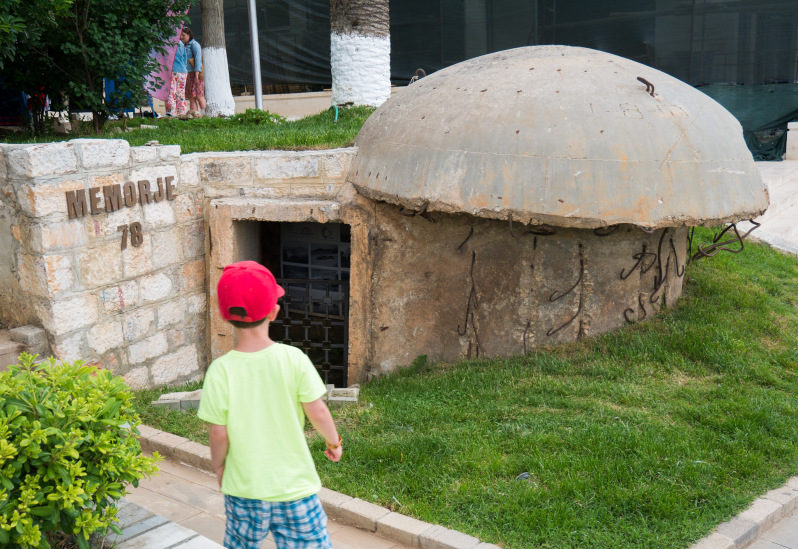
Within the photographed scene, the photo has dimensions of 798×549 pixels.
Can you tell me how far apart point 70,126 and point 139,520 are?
7.94 metres

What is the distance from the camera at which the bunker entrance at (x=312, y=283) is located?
6941 mm

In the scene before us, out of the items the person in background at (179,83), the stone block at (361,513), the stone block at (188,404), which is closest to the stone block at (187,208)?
the stone block at (188,404)

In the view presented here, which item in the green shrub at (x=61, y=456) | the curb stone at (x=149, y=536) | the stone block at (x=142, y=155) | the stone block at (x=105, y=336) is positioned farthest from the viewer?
the stone block at (x=142, y=155)

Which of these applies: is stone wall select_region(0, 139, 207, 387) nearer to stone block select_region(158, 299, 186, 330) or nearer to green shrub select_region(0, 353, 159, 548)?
stone block select_region(158, 299, 186, 330)

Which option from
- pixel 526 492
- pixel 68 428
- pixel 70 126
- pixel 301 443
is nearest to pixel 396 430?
pixel 526 492

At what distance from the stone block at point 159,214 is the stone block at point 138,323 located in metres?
0.70

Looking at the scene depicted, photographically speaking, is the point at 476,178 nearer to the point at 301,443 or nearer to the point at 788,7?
the point at 301,443

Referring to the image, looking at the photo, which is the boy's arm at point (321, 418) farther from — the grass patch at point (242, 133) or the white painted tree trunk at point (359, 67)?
the white painted tree trunk at point (359, 67)

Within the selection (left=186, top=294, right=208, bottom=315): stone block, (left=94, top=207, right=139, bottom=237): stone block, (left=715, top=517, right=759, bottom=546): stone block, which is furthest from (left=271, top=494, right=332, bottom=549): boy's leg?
(left=186, top=294, right=208, bottom=315): stone block

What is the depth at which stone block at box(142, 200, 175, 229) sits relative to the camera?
19.2 ft

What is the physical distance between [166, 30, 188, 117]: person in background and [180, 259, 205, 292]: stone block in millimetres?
6797

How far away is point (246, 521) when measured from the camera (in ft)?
9.17

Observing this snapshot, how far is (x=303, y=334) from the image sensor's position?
7551mm

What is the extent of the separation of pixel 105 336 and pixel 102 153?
138 centimetres
